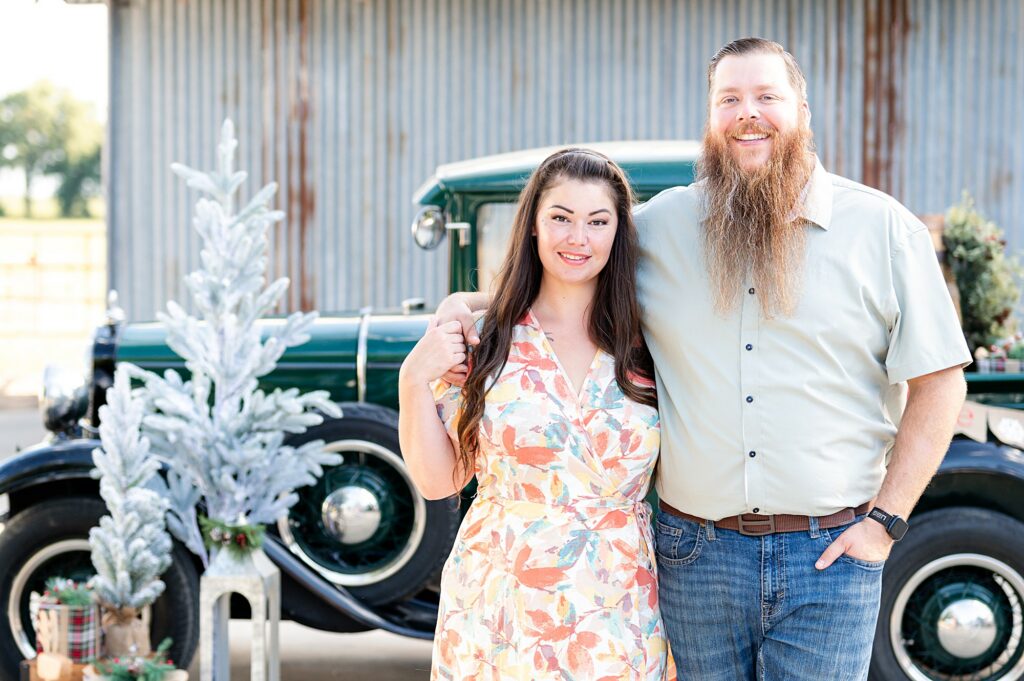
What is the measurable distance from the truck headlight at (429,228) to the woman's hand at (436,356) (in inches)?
83.2

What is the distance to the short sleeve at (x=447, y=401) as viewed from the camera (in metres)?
2.56

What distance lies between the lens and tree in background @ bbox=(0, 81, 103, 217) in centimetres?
3325

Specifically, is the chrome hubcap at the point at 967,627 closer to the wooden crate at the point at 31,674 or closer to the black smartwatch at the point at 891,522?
the black smartwatch at the point at 891,522

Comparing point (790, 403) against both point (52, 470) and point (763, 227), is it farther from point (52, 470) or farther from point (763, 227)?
point (52, 470)

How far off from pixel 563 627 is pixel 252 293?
Answer: 2316mm

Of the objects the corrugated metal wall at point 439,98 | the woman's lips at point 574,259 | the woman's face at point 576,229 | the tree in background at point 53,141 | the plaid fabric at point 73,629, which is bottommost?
the plaid fabric at point 73,629

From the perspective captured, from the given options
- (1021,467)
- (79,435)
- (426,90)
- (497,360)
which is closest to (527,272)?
(497,360)

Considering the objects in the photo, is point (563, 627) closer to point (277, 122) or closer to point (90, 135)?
point (277, 122)

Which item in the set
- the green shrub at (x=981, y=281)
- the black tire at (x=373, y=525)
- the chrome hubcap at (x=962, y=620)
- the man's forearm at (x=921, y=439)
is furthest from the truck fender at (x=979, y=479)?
the black tire at (x=373, y=525)

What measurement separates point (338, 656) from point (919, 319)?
3.73 metres

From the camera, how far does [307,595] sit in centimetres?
435

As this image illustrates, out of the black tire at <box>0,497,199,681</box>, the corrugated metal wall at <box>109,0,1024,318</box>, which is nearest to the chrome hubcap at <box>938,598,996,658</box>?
the black tire at <box>0,497,199,681</box>

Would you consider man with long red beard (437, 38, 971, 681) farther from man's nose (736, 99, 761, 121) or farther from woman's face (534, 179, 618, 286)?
woman's face (534, 179, 618, 286)

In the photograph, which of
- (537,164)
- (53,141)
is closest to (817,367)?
(537,164)
